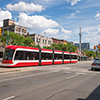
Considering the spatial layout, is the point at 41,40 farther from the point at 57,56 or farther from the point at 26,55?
the point at 26,55

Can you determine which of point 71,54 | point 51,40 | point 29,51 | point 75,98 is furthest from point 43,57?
point 51,40

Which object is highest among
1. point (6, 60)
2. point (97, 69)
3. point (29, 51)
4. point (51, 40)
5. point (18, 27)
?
point (18, 27)

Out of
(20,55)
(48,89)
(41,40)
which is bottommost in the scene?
(48,89)

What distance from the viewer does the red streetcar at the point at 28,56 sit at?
19312 mm

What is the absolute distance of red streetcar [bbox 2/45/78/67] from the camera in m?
19.3

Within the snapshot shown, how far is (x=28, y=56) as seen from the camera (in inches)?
861

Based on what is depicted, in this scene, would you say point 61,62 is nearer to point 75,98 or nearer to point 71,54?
point 71,54

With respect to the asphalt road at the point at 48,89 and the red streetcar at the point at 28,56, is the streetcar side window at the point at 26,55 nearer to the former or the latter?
the red streetcar at the point at 28,56

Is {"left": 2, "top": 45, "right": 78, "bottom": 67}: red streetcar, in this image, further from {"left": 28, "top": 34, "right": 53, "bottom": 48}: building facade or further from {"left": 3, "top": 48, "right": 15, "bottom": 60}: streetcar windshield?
{"left": 28, "top": 34, "right": 53, "bottom": 48}: building facade

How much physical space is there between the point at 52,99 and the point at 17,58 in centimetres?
1523

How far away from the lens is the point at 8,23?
80500 millimetres

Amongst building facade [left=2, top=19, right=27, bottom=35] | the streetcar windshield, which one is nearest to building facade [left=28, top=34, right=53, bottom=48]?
building facade [left=2, top=19, right=27, bottom=35]

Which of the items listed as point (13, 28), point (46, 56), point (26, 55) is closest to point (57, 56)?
point (46, 56)

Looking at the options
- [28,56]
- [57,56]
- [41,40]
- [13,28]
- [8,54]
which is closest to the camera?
[8,54]
